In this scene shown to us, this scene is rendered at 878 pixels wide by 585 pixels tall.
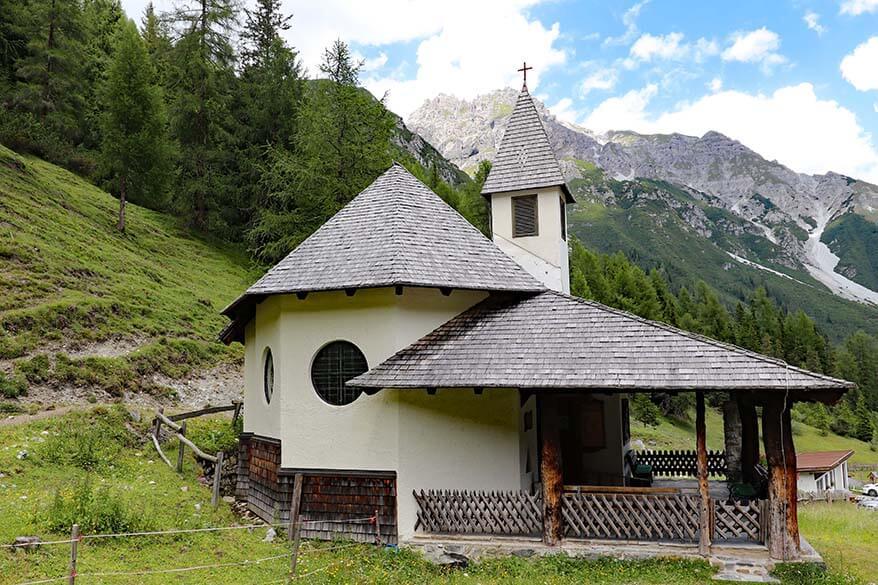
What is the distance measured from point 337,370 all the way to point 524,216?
28.1 ft

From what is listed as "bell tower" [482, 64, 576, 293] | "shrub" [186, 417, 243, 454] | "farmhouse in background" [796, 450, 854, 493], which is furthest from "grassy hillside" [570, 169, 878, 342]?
"shrub" [186, 417, 243, 454]

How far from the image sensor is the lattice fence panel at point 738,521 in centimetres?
969

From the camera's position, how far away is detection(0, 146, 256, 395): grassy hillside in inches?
691

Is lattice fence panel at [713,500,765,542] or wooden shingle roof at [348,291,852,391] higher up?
wooden shingle roof at [348,291,852,391]

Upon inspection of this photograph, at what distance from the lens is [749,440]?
13.6 metres

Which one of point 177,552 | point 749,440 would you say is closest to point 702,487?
point 749,440

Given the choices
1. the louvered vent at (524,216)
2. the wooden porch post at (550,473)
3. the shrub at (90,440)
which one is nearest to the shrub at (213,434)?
the shrub at (90,440)

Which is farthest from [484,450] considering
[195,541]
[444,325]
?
[195,541]

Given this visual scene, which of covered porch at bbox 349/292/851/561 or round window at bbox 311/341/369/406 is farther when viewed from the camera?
round window at bbox 311/341/369/406

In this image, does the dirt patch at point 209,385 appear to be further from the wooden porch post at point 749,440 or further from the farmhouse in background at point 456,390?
the wooden porch post at point 749,440

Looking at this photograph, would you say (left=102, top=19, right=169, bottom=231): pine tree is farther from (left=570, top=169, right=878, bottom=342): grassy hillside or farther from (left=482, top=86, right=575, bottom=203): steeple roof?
(left=570, top=169, right=878, bottom=342): grassy hillside

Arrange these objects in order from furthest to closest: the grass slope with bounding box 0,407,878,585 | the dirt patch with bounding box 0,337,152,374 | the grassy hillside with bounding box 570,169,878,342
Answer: the grassy hillside with bounding box 570,169,878,342
the dirt patch with bounding box 0,337,152,374
the grass slope with bounding box 0,407,878,585

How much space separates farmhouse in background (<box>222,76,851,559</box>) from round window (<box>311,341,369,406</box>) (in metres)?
0.03

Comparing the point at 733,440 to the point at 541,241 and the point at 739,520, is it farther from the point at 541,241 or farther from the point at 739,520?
the point at 541,241
